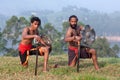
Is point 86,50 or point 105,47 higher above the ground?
point 86,50

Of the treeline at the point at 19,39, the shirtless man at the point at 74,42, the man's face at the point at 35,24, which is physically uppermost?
the man's face at the point at 35,24

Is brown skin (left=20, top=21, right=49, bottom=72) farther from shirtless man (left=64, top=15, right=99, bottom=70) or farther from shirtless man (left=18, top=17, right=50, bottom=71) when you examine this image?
shirtless man (left=64, top=15, right=99, bottom=70)

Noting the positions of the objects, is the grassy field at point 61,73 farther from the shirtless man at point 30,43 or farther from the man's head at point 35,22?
the man's head at point 35,22

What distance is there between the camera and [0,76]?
7840 millimetres

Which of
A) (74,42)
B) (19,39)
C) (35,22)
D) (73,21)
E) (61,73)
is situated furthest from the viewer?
(19,39)

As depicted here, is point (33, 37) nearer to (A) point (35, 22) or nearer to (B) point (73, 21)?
(A) point (35, 22)

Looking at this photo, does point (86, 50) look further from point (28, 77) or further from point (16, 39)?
point (16, 39)

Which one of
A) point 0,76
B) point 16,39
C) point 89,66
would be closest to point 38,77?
point 0,76

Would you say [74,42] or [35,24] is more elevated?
[35,24]

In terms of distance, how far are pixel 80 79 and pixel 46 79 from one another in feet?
2.67

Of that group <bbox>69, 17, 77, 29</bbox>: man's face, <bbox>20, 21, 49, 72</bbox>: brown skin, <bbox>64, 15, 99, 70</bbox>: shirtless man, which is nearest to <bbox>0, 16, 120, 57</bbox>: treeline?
<bbox>64, 15, 99, 70</bbox>: shirtless man

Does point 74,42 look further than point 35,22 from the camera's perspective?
Yes

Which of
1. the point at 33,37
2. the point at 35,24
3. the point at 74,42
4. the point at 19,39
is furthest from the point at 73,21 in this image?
the point at 19,39

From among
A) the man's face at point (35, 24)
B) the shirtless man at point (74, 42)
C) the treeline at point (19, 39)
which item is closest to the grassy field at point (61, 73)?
the shirtless man at point (74, 42)
